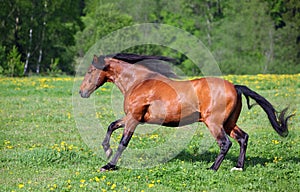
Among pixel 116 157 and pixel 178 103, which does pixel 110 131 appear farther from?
pixel 178 103

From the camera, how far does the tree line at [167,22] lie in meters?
43.0

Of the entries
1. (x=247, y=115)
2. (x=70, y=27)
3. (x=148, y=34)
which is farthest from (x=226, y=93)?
(x=148, y=34)

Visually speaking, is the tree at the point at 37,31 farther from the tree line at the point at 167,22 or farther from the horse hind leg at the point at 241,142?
the horse hind leg at the point at 241,142

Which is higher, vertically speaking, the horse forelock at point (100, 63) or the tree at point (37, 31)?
the horse forelock at point (100, 63)

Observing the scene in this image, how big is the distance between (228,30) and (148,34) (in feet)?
29.2

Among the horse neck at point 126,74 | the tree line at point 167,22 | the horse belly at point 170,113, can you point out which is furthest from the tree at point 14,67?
the horse belly at point 170,113

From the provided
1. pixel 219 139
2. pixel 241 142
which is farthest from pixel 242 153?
pixel 219 139

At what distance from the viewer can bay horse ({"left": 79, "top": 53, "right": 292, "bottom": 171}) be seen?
8609mm

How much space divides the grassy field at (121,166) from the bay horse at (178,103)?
0.53 meters

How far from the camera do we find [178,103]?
28.7 feet

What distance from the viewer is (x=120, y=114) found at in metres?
15.4

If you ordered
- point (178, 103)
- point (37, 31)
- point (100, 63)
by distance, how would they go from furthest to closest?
point (37, 31) < point (100, 63) < point (178, 103)

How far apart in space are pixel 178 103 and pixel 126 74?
124 cm

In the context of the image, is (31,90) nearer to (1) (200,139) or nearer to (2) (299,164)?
(1) (200,139)
